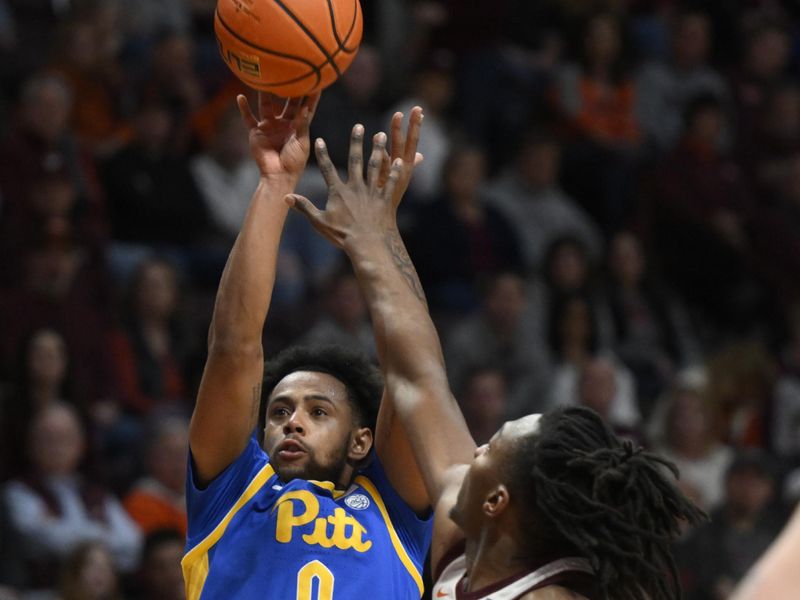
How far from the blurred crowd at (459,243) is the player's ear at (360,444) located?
2.90 meters

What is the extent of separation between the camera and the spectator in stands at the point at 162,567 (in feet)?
23.2

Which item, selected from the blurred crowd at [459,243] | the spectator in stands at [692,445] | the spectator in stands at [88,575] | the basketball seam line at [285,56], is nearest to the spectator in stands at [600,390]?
the blurred crowd at [459,243]

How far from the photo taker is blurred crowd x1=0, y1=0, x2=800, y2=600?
774 centimetres

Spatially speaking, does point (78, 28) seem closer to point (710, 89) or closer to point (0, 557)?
point (0, 557)

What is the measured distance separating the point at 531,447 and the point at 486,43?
840 centimetres

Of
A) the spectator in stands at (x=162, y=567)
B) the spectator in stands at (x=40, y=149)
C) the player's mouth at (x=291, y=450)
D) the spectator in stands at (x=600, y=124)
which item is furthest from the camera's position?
the spectator in stands at (x=600, y=124)

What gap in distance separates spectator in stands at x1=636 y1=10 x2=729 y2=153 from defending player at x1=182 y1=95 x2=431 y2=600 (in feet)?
24.4

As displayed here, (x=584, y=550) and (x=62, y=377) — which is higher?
(x=584, y=550)

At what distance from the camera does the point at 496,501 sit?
3.12 m

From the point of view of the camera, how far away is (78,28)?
361 inches

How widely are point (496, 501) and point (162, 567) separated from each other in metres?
4.20

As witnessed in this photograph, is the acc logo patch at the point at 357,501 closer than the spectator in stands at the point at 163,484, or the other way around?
the acc logo patch at the point at 357,501

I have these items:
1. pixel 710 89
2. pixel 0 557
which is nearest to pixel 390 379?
pixel 0 557

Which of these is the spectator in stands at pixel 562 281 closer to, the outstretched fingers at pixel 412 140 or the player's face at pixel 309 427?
the player's face at pixel 309 427
